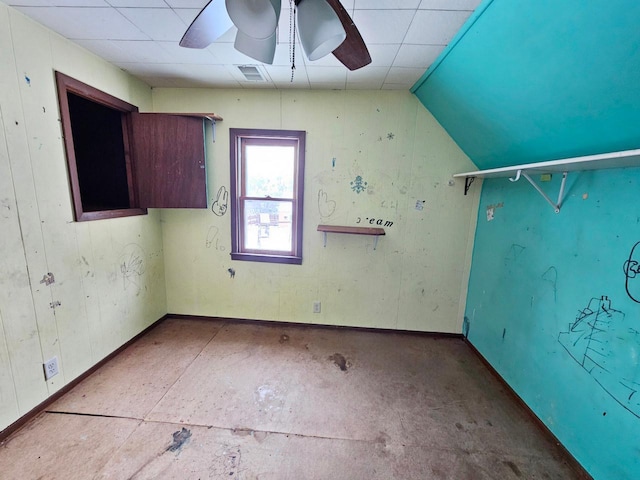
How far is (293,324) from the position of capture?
2.90 metres

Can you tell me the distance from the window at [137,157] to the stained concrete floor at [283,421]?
139cm

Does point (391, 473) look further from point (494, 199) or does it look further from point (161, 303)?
point (161, 303)

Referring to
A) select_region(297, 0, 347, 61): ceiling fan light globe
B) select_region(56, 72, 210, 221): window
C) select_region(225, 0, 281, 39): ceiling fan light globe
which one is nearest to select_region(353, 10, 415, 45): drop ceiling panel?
select_region(297, 0, 347, 61): ceiling fan light globe

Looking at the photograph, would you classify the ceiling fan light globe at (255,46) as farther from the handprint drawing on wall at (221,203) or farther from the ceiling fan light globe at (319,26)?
the handprint drawing on wall at (221,203)

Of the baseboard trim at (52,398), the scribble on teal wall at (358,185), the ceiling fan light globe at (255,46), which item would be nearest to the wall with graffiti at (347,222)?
the scribble on teal wall at (358,185)

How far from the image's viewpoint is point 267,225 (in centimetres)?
278

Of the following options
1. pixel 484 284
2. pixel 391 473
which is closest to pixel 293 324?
pixel 391 473

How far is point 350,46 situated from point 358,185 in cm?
145

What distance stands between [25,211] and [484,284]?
3414 millimetres

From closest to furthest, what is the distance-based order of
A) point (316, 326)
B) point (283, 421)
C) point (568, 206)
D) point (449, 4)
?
1. point (449, 4)
2. point (568, 206)
3. point (283, 421)
4. point (316, 326)

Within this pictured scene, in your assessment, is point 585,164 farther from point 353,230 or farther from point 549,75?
point 353,230

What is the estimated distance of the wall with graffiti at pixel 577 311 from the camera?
49.2 inches

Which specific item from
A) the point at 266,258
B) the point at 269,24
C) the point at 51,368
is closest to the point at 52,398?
the point at 51,368

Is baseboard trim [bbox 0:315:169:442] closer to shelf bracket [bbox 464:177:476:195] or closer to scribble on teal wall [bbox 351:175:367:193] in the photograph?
scribble on teal wall [bbox 351:175:367:193]
